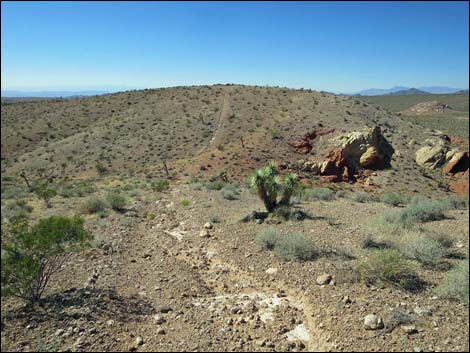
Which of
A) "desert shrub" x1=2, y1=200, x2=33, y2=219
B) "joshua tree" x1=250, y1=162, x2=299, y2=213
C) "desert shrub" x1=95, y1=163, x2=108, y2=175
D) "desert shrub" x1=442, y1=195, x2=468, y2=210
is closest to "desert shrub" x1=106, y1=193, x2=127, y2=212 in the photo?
"desert shrub" x1=2, y1=200, x2=33, y2=219

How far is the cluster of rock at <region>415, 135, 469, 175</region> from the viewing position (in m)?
35.0

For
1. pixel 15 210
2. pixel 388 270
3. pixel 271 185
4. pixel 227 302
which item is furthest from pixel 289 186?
pixel 15 210

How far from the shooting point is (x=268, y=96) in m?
58.6

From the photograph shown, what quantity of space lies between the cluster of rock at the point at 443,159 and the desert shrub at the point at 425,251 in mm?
29638

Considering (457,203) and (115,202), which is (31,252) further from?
(457,203)

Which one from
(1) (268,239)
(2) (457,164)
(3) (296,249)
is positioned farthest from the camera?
(2) (457,164)

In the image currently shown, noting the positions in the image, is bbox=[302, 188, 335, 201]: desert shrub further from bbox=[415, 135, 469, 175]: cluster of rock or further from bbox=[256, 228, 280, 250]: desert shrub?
bbox=[415, 135, 469, 175]: cluster of rock

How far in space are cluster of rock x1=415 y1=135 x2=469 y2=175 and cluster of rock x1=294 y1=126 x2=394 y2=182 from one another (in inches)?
147

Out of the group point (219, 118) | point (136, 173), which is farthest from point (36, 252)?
point (219, 118)

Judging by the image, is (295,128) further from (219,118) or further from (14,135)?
(14,135)

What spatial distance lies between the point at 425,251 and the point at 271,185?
7.36 metres

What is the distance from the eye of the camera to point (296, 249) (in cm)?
1120

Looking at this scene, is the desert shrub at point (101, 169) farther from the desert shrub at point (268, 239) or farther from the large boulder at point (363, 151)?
the desert shrub at point (268, 239)

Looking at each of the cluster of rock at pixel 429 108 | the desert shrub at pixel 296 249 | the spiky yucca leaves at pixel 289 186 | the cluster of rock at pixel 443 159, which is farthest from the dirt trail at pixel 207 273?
the cluster of rock at pixel 429 108
